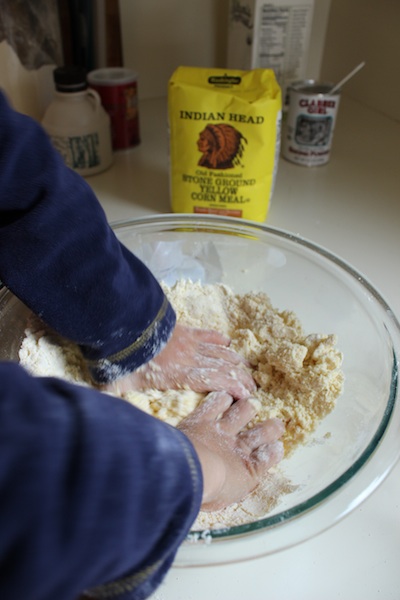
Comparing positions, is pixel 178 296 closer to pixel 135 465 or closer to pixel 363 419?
pixel 363 419

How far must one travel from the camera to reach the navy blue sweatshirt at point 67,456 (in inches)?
10.4

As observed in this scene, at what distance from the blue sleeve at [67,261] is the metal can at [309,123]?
0.55 meters

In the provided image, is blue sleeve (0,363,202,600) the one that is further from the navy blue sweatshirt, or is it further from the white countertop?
the white countertop

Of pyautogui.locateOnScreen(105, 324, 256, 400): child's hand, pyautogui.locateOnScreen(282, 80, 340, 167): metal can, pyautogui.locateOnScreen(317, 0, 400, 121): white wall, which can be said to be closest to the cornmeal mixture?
pyautogui.locateOnScreen(105, 324, 256, 400): child's hand

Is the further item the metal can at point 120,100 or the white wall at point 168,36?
the white wall at point 168,36

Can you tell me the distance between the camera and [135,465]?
305mm

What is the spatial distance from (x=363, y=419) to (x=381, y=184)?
596mm

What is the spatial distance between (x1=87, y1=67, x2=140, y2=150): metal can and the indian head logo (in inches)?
12.4

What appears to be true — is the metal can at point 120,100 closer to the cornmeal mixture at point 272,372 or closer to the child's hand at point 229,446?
the cornmeal mixture at point 272,372

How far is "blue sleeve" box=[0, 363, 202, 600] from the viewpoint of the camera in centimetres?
26

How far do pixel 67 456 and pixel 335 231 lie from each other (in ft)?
2.18

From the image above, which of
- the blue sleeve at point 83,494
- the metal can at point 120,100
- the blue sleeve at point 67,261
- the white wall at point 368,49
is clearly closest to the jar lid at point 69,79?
the metal can at point 120,100

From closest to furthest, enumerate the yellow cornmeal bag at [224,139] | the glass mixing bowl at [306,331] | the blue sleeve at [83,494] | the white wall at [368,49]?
the blue sleeve at [83,494] < the glass mixing bowl at [306,331] < the yellow cornmeal bag at [224,139] < the white wall at [368,49]

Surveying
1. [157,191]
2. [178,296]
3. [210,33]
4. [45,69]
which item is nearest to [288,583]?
[178,296]
